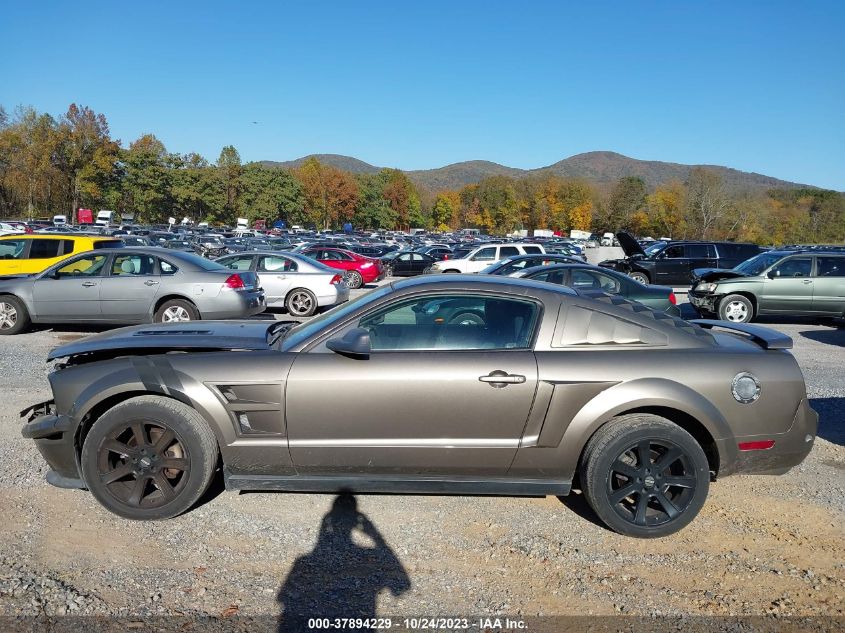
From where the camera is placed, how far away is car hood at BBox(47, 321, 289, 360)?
3.90 meters

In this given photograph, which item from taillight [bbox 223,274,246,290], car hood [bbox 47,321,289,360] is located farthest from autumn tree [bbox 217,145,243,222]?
car hood [bbox 47,321,289,360]

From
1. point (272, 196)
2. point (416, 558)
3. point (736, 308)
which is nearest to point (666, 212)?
point (272, 196)

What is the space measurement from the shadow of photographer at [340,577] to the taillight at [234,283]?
283 inches

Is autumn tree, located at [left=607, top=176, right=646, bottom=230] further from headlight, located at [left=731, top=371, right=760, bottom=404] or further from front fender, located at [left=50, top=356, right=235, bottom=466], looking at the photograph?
front fender, located at [left=50, top=356, right=235, bottom=466]

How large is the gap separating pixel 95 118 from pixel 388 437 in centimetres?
8590

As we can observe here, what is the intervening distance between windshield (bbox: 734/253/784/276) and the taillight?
34.9 feet

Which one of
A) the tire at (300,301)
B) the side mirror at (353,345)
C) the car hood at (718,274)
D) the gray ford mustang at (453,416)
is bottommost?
the tire at (300,301)

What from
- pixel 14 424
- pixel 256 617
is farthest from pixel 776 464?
pixel 14 424

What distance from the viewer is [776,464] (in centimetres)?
A: 373

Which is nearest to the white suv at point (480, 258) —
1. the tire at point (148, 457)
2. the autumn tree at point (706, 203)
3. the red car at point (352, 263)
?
the red car at point (352, 263)

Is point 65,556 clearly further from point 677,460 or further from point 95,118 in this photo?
point 95,118

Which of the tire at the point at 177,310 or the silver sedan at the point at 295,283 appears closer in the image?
the tire at the point at 177,310

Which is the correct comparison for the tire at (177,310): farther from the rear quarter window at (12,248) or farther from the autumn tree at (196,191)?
the autumn tree at (196,191)

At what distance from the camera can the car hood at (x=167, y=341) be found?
3896 millimetres
